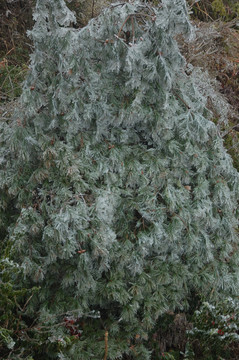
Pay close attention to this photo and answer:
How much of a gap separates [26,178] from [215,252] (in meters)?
1.17

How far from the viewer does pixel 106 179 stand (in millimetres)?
1979

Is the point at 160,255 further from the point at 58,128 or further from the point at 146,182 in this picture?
the point at 58,128

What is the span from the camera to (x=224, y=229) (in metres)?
2.31

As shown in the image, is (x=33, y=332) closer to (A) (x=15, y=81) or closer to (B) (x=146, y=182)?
(B) (x=146, y=182)

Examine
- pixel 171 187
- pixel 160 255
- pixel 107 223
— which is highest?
pixel 171 187

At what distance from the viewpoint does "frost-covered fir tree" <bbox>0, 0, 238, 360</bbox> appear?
186cm

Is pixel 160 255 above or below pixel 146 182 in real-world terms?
below

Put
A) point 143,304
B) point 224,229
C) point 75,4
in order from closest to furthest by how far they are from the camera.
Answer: point 143,304, point 224,229, point 75,4

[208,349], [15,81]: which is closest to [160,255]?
[208,349]

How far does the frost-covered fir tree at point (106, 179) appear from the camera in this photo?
1858mm

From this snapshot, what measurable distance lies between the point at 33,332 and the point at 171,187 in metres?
0.99

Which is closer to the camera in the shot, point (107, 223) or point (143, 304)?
point (107, 223)

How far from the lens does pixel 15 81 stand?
3.75 meters

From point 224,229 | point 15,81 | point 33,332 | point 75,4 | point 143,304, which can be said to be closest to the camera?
point 33,332
